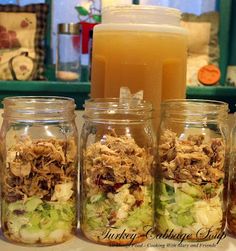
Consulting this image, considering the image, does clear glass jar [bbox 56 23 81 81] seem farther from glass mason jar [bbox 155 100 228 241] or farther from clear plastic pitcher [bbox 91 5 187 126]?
glass mason jar [bbox 155 100 228 241]

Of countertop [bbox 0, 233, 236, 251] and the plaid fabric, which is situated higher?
the plaid fabric

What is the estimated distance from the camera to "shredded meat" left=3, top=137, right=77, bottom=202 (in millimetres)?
718

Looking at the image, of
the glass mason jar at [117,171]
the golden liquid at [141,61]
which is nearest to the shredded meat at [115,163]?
the glass mason jar at [117,171]

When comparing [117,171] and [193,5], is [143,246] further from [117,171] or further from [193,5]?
[193,5]

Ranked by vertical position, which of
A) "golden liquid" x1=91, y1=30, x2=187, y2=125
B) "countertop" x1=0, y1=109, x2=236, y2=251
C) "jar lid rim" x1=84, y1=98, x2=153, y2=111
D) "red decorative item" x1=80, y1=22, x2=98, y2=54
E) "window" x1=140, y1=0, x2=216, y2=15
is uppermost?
"window" x1=140, y1=0, x2=216, y2=15

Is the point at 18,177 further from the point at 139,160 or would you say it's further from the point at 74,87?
the point at 74,87

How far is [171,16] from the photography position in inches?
34.1

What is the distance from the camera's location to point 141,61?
2.78ft

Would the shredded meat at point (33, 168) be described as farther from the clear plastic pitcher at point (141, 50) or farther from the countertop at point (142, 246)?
the clear plastic pitcher at point (141, 50)

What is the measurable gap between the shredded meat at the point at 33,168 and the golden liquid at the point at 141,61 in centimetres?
19

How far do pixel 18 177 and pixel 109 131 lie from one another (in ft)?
0.50

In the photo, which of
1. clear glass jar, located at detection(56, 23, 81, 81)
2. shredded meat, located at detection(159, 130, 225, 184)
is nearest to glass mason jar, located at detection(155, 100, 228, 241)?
shredded meat, located at detection(159, 130, 225, 184)

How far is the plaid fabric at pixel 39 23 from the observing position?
1280 mm

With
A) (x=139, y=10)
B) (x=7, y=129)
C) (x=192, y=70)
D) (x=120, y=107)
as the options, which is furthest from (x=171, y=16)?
(x=192, y=70)
